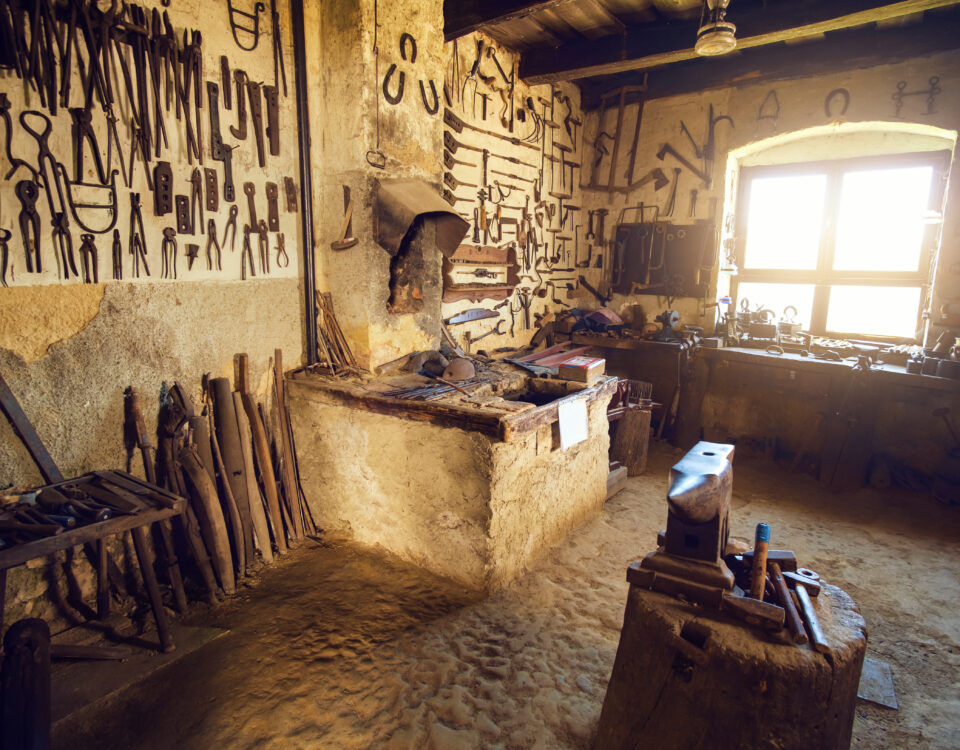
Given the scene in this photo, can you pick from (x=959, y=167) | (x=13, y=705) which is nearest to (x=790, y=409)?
(x=959, y=167)

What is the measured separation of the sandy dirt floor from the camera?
2.28m

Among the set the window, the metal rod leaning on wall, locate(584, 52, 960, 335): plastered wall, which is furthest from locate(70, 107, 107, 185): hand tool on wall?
the window

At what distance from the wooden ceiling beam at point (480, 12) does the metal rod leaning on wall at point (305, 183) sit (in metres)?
1.26

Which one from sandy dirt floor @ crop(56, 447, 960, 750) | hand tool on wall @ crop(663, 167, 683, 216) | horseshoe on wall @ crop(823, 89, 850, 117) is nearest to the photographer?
sandy dirt floor @ crop(56, 447, 960, 750)

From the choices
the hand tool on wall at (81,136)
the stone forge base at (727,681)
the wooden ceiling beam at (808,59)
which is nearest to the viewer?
the stone forge base at (727,681)

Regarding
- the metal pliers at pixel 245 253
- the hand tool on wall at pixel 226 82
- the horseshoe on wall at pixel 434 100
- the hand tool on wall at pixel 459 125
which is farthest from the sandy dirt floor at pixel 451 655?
the hand tool on wall at pixel 459 125

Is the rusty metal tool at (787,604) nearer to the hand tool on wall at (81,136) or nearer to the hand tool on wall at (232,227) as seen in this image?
the hand tool on wall at (232,227)

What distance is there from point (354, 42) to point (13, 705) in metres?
3.71

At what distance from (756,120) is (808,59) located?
640 millimetres

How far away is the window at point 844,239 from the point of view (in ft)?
17.6

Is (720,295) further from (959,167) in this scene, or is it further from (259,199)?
(259,199)

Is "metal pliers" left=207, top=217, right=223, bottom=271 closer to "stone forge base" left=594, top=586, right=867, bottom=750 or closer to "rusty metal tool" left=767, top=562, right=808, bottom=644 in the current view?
"stone forge base" left=594, top=586, right=867, bottom=750

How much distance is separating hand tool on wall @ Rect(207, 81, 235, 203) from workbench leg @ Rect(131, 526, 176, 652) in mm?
1987

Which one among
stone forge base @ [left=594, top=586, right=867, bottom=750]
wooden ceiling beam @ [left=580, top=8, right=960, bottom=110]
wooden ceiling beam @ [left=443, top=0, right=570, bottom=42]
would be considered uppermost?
wooden ceiling beam @ [left=580, top=8, right=960, bottom=110]
